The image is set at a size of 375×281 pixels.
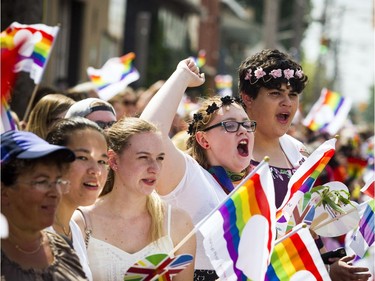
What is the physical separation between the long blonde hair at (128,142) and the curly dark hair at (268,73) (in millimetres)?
1101

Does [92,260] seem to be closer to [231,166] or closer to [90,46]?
[231,166]

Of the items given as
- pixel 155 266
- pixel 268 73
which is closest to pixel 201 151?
pixel 268 73

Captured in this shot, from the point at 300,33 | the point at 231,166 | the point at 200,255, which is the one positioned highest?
the point at 231,166

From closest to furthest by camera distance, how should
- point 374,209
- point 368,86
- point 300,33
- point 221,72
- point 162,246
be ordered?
point 162,246 < point 374,209 < point 300,33 < point 221,72 < point 368,86

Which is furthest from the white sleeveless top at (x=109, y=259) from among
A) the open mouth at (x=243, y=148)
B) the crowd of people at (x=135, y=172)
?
the open mouth at (x=243, y=148)

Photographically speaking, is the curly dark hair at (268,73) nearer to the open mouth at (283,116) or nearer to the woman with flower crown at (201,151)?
the open mouth at (283,116)

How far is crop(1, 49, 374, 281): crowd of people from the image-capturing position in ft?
13.3

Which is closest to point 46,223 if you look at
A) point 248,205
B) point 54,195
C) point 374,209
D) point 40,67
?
point 54,195

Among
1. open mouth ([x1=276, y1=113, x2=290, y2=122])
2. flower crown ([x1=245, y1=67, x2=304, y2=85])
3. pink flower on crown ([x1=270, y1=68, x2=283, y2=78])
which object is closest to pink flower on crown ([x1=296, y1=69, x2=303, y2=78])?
flower crown ([x1=245, y1=67, x2=304, y2=85])

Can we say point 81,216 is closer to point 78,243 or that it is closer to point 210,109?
point 78,243

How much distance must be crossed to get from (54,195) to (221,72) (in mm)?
38681

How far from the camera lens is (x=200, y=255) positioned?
567 centimetres

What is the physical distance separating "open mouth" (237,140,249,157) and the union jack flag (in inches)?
53.7

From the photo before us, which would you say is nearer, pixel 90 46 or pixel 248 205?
pixel 248 205
